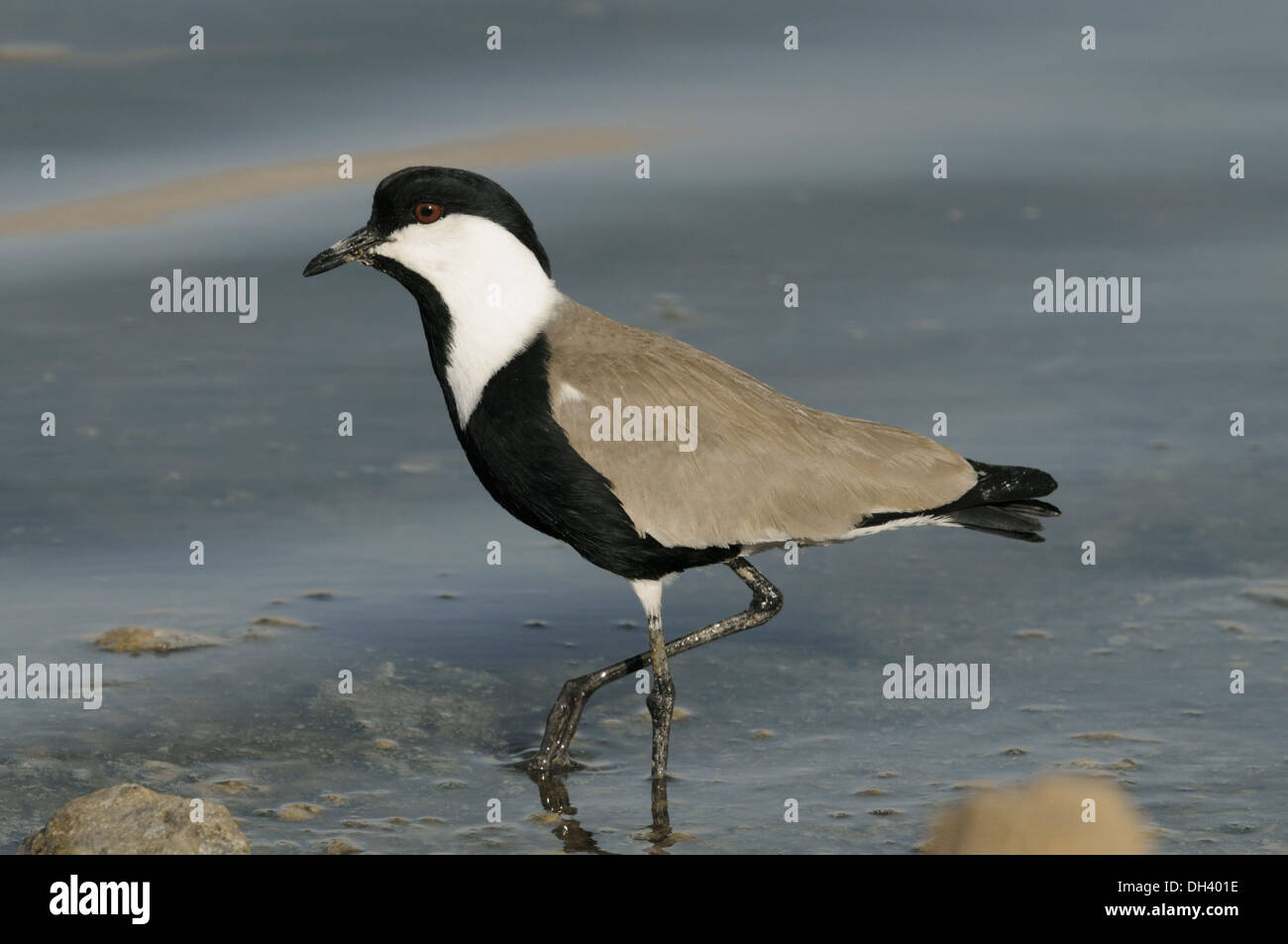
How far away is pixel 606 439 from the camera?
6.88m

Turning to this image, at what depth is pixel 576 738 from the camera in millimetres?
7367

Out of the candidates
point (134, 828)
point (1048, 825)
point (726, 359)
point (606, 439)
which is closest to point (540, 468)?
Answer: point (606, 439)

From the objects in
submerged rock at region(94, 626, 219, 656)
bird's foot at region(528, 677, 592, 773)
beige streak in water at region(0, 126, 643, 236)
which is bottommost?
bird's foot at region(528, 677, 592, 773)

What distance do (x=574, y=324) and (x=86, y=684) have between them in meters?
2.32

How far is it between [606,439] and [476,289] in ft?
2.33

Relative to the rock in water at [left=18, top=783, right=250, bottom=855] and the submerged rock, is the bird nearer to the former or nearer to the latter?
the rock in water at [left=18, top=783, right=250, bottom=855]

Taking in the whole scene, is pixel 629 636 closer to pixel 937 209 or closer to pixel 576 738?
pixel 576 738

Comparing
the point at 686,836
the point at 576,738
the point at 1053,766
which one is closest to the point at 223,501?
the point at 576,738

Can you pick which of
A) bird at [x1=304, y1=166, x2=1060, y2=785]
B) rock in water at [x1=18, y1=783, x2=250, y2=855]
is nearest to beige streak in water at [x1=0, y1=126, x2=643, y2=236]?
bird at [x1=304, y1=166, x2=1060, y2=785]

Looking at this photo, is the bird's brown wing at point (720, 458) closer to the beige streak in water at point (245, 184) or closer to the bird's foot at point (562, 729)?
the bird's foot at point (562, 729)

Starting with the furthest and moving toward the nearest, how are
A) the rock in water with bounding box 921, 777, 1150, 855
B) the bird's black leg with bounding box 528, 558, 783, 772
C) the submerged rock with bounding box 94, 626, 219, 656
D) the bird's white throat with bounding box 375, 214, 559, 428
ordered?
the submerged rock with bounding box 94, 626, 219, 656 < the bird's black leg with bounding box 528, 558, 783, 772 < the bird's white throat with bounding box 375, 214, 559, 428 < the rock in water with bounding box 921, 777, 1150, 855

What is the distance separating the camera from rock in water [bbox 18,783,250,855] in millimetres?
5652

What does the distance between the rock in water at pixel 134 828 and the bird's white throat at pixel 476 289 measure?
5.96 ft

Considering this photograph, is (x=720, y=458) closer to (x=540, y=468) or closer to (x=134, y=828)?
(x=540, y=468)
